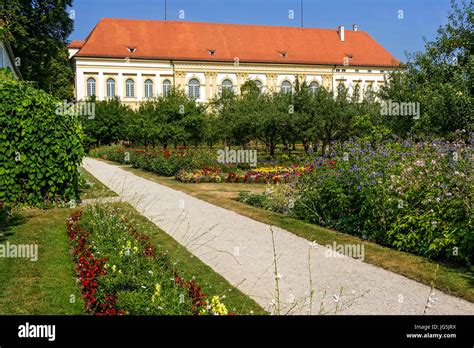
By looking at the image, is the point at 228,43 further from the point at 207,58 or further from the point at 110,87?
the point at 110,87

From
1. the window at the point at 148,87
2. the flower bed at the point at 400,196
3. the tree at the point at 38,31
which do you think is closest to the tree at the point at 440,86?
the flower bed at the point at 400,196

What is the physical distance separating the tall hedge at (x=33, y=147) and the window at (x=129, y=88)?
5319 centimetres

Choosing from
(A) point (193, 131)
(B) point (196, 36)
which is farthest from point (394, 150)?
(B) point (196, 36)

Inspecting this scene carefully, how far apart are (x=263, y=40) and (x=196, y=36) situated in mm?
8299

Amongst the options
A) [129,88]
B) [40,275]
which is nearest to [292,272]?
[40,275]

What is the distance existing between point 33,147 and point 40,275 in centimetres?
529

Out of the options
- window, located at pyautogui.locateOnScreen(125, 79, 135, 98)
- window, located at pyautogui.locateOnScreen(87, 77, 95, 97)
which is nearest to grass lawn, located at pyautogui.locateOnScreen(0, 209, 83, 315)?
window, located at pyautogui.locateOnScreen(87, 77, 95, 97)

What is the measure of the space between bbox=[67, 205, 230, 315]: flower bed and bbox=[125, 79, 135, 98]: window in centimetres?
5738

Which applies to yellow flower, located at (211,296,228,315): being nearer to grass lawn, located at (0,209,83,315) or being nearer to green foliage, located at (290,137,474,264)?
grass lawn, located at (0,209,83,315)

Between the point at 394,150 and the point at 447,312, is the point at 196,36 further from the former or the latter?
the point at 447,312

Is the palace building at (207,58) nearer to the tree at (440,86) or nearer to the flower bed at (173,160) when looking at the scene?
the flower bed at (173,160)

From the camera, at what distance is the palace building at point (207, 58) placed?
62.7 metres

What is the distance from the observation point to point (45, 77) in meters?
35.8
